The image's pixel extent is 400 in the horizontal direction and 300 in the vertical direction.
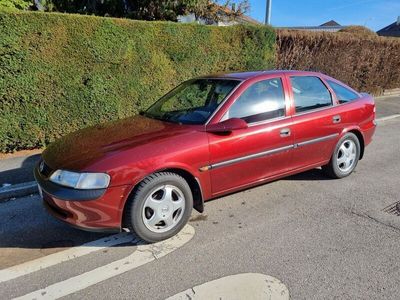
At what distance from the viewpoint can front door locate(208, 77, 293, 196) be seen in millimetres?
3998

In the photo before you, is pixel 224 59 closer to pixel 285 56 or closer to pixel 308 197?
pixel 285 56

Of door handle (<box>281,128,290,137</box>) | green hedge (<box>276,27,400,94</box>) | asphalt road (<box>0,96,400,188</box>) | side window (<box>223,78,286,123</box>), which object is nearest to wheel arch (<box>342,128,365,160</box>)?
door handle (<box>281,128,290,137</box>)

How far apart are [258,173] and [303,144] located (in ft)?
2.48

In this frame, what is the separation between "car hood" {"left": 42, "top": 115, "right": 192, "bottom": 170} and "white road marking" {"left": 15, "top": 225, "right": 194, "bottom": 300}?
2.90ft

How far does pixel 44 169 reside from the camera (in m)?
3.78

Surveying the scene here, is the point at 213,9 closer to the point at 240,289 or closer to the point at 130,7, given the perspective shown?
the point at 130,7

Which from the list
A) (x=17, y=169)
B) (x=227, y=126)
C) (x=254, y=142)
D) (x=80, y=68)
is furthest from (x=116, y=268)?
(x=80, y=68)

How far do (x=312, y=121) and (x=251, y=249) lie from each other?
6.40ft

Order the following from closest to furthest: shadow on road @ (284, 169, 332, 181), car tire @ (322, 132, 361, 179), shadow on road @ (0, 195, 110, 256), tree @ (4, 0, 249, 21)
A: shadow on road @ (0, 195, 110, 256)
car tire @ (322, 132, 361, 179)
shadow on road @ (284, 169, 332, 181)
tree @ (4, 0, 249, 21)

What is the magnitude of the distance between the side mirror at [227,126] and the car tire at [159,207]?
59 cm

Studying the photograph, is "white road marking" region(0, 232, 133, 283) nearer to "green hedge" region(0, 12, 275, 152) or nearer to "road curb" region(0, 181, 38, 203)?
"road curb" region(0, 181, 38, 203)

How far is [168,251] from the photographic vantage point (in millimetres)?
3551

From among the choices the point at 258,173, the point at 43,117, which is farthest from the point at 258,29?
the point at 258,173

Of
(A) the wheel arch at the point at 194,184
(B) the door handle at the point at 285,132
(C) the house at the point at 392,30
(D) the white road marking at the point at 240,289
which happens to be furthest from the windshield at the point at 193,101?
(C) the house at the point at 392,30
